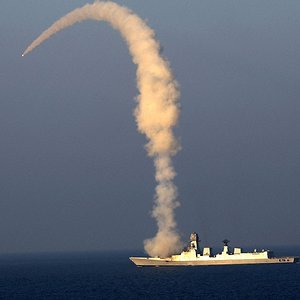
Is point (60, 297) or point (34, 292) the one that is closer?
point (60, 297)

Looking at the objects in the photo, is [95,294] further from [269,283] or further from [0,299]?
[269,283]

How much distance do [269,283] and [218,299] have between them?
116 ft

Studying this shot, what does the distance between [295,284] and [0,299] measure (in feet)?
196

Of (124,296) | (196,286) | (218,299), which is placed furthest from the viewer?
(196,286)

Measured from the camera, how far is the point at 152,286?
582 feet

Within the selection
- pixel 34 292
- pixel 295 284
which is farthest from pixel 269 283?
pixel 34 292

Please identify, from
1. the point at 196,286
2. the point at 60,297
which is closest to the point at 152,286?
the point at 196,286

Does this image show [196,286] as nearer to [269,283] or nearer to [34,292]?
[269,283]

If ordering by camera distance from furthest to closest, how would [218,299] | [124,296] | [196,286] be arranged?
[196,286]
[124,296]
[218,299]

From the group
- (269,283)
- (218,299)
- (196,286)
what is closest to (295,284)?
(269,283)

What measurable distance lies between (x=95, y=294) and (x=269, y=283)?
38.0 metres

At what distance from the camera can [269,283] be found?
18238 cm

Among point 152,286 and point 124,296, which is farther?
point 152,286

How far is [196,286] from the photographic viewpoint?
573 feet
